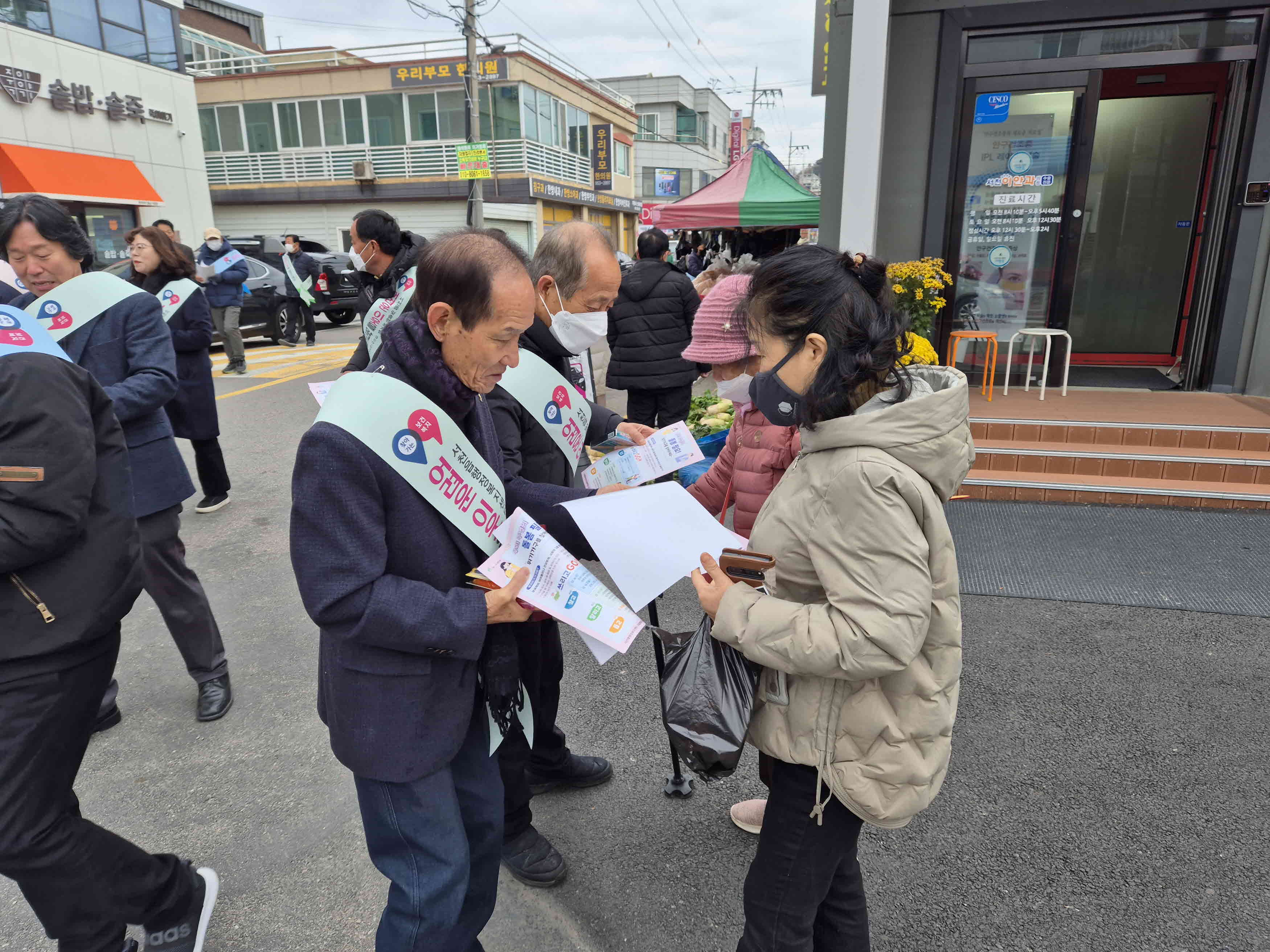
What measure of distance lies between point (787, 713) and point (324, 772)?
7.10ft

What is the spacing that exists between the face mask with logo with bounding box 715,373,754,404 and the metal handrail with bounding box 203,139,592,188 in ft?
96.8

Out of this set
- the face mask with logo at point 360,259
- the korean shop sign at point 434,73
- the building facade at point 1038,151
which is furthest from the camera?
the korean shop sign at point 434,73

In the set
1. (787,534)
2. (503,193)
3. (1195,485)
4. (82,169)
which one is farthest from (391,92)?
(787,534)

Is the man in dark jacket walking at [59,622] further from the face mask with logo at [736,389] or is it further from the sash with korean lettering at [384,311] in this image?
the sash with korean lettering at [384,311]

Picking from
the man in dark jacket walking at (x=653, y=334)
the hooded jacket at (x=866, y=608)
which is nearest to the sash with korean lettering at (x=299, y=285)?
the man in dark jacket walking at (x=653, y=334)

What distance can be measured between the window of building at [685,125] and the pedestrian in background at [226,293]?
4707cm

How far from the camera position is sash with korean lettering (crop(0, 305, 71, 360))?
1.69 meters

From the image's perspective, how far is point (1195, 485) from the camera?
549cm

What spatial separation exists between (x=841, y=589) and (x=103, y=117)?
904 inches

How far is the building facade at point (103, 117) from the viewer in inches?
640

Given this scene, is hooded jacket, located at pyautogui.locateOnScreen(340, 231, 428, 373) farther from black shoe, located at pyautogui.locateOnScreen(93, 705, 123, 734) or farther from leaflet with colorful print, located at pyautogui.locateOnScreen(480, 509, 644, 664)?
leaflet with colorful print, located at pyautogui.locateOnScreen(480, 509, 644, 664)

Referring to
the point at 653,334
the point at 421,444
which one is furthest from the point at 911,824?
the point at 653,334

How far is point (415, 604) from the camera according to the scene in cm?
148

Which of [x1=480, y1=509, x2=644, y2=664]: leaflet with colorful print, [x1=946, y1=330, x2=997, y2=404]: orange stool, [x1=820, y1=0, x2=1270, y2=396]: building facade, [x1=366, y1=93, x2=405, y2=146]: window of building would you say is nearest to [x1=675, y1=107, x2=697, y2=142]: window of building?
[x1=366, y1=93, x2=405, y2=146]: window of building
